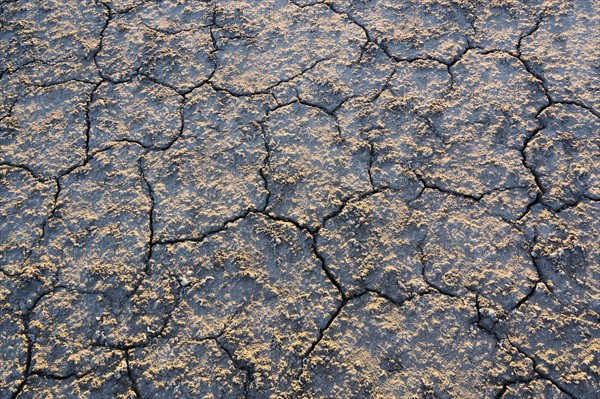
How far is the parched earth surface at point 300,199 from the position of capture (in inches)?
83.0

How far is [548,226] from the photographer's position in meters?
2.35

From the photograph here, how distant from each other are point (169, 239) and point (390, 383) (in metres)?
1.20

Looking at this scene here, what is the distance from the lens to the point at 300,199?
8.16 feet

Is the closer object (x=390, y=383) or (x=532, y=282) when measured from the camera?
(x=390, y=383)

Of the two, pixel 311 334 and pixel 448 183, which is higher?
pixel 448 183

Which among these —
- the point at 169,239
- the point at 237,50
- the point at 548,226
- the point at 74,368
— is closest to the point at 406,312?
the point at 548,226

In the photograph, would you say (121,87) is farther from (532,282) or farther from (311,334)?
(532,282)

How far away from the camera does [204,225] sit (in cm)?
244

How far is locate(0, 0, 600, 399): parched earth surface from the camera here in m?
2.11

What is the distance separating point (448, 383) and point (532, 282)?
0.60m

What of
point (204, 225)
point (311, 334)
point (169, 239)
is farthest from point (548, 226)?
point (169, 239)

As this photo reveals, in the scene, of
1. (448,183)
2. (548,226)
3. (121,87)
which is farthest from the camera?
(121,87)

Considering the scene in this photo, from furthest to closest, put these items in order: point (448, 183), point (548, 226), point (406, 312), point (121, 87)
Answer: point (121, 87)
point (448, 183)
point (548, 226)
point (406, 312)

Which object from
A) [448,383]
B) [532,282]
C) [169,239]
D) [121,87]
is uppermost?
[121,87]
